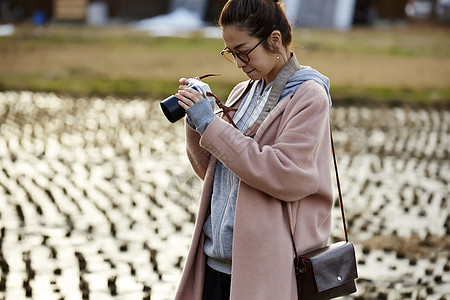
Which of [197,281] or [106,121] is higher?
[197,281]

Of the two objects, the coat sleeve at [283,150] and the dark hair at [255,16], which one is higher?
the dark hair at [255,16]

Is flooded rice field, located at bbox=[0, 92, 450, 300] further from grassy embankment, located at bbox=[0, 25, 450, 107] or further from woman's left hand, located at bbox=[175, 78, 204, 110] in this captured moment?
grassy embankment, located at bbox=[0, 25, 450, 107]

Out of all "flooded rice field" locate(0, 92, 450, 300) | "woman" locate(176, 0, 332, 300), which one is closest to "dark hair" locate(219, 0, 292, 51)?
"woman" locate(176, 0, 332, 300)

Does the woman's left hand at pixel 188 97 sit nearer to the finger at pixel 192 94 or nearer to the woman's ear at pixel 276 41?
the finger at pixel 192 94

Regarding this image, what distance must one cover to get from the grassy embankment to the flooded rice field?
2.30 m

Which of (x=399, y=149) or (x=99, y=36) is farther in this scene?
(x=99, y=36)

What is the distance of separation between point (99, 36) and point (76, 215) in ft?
60.6

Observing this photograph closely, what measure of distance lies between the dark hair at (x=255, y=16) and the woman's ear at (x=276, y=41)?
0.01 m

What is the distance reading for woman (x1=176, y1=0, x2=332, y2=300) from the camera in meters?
2.21

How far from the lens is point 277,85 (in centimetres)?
236

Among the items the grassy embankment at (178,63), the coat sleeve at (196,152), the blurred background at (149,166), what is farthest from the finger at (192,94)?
the grassy embankment at (178,63)

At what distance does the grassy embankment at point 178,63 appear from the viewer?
13.2 meters

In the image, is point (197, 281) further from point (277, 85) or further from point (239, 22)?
point (239, 22)

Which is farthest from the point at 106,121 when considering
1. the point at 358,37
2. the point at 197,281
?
the point at 358,37
